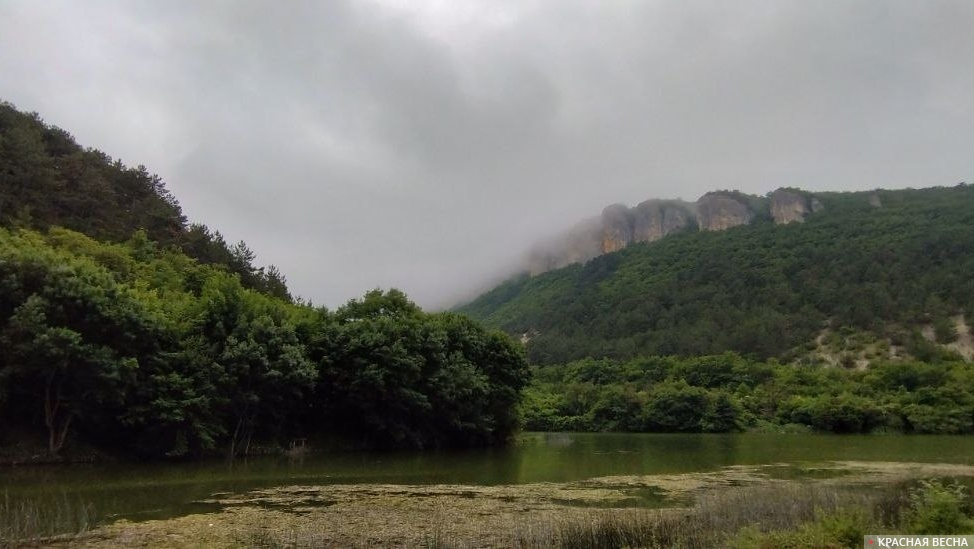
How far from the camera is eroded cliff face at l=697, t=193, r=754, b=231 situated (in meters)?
182

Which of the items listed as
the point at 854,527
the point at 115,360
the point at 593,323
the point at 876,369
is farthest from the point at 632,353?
the point at 854,527

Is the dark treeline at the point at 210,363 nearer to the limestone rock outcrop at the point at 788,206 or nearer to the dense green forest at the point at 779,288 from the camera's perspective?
the dense green forest at the point at 779,288

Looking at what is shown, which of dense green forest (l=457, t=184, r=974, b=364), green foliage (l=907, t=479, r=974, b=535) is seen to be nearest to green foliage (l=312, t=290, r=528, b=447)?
green foliage (l=907, t=479, r=974, b=535)

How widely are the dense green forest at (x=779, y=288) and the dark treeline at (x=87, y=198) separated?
228 ft

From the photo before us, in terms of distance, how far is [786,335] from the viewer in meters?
96.8

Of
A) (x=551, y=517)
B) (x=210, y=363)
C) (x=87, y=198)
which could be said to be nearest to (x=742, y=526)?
(x=551, y=517)

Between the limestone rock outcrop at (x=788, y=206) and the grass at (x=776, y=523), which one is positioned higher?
the limestone rock outcrop at (x=788, y=206)

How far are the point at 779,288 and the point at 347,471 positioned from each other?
100643 millimetres

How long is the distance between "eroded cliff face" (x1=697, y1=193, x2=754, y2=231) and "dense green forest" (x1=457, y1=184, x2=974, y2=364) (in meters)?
20.4

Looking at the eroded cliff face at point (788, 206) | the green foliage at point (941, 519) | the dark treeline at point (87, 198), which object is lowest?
the green foliage at point (941, 519)

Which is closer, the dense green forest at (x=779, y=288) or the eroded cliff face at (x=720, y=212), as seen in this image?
the dense green forest at (x=779, y=288)

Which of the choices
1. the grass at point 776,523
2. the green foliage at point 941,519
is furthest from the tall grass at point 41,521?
the green foliage at point 941,519

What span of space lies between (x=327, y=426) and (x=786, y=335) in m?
78.7

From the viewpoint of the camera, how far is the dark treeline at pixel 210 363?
27312mm
